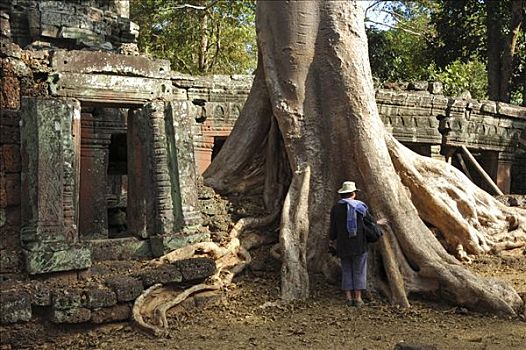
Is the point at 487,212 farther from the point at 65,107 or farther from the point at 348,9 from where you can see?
the point at 65,107

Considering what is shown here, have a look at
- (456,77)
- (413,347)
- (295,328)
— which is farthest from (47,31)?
(456,77)

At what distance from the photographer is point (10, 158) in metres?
4.46

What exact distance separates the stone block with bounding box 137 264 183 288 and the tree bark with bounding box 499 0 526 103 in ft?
39.2

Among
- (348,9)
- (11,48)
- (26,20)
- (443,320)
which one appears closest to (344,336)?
(443,320)

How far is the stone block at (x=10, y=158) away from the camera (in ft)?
14.5

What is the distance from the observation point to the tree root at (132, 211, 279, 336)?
4.25 metres

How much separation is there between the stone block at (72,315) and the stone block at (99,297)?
5 cm

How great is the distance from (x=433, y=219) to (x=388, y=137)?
939 millimetres

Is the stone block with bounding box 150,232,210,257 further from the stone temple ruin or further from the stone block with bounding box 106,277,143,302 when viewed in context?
the stone block with bounding box 106,277,143,302

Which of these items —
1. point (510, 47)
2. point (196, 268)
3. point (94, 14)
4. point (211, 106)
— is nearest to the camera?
point (196, 268)

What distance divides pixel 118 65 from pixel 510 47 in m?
10.6

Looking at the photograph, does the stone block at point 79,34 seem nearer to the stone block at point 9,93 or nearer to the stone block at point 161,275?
the stone block at point 9,93

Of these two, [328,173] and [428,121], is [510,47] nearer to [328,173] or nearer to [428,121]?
[428,121]

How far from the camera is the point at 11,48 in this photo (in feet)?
23.5
